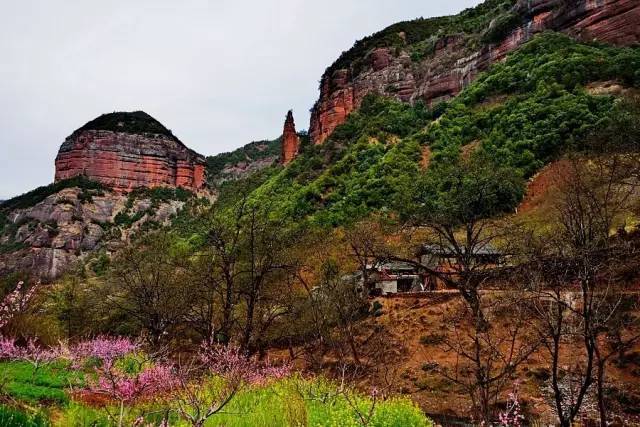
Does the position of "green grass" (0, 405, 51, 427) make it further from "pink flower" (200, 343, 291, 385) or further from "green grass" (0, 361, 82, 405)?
"pink flower" (200, 343, 291, 385)

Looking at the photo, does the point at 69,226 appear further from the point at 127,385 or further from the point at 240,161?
the point at 127,385

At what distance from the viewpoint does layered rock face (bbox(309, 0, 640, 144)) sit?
57.8 meters

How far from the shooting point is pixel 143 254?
32.5m

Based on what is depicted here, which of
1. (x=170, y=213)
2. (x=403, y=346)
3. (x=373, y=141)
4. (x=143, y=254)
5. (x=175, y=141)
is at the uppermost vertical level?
(x=175, y=141)

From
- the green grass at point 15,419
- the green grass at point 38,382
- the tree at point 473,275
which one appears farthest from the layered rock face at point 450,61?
the green grass at point 15,419

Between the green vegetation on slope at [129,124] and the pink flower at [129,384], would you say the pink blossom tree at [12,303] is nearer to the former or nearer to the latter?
the pink flower at [129,384]

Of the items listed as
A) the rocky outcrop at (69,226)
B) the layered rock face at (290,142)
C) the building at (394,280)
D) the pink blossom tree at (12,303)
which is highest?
the layered rock face at (290,142)

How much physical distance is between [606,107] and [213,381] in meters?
46.5

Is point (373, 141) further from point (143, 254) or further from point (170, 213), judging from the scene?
point (170, 213)

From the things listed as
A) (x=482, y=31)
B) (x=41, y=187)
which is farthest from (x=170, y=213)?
(x=482, y=31)

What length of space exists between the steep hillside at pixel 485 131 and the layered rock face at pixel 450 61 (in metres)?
2.82

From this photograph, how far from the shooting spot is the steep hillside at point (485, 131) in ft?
157

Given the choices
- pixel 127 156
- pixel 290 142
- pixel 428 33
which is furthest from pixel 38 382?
pixel 127 156

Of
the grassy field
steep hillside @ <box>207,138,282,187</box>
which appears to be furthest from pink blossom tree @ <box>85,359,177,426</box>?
steep hillside @ <box>207,138,282,187</box>
